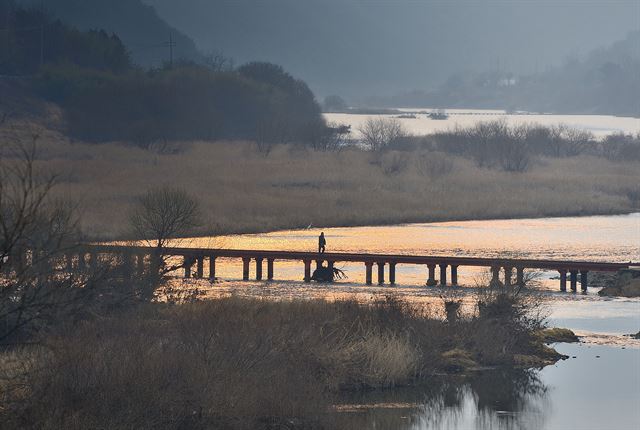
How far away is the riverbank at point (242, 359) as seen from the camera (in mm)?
25719

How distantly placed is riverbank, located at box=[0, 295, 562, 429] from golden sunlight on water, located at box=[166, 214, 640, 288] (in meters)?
16.7

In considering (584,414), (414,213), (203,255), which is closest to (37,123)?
(414,213)

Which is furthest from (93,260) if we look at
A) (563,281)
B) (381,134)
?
(381,134)

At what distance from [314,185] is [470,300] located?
47633 mm

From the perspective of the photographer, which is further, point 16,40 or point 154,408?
point 16,40

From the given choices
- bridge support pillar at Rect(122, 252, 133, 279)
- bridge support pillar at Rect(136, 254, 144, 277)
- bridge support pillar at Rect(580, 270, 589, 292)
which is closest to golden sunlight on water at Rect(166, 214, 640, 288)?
bridge support pillar at Rect(580, 270, 589, 292)

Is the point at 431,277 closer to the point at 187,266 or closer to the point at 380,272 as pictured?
the point at 380,272

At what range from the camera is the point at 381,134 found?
14262cm

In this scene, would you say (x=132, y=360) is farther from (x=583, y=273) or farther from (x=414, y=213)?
(x=414, y=213)

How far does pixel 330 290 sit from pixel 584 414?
18626 millimetres

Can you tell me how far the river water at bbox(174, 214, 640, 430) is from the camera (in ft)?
107

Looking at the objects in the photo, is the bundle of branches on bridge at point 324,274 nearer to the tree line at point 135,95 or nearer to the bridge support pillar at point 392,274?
the bridge support pillar at point 392,274

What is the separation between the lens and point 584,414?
108 ft

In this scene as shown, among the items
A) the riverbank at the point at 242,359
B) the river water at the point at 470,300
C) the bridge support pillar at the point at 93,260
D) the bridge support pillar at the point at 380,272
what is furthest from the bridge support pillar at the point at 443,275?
the bridge support pillar at the point at 93,260
